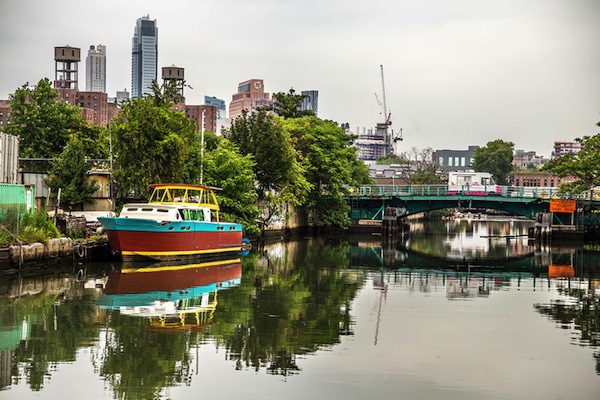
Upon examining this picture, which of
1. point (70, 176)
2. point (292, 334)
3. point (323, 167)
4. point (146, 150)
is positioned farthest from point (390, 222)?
point (292, 334)

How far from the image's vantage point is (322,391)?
19.3 metres

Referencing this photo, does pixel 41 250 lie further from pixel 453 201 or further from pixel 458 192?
pixel 453 201

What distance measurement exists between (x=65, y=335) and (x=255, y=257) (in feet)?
101

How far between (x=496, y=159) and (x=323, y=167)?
109 metres

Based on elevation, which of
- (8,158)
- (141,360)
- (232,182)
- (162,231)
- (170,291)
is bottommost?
(141,360)

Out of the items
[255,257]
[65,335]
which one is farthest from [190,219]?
[65,335]

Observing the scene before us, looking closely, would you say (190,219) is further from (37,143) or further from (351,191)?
(351,191)

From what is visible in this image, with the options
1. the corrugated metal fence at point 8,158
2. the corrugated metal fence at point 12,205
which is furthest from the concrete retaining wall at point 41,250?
the corrugated metal fence at point 8,158

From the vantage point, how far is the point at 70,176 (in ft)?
179

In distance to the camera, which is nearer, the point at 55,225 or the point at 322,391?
the point at 322,391

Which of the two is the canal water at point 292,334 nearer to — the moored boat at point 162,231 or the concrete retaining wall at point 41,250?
the concrete retaining wall at point 41,250

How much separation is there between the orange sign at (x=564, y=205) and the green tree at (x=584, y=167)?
302 cm

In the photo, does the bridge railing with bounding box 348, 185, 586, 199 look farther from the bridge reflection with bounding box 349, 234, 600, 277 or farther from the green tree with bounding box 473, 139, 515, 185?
the green tree with bounding box 473, 139, 515, 185

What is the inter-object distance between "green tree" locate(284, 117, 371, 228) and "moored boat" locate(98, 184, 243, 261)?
3341 centimetres
